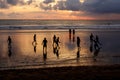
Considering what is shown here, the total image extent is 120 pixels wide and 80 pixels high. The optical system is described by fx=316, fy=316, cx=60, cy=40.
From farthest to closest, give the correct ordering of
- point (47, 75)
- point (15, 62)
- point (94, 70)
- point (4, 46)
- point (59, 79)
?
1. point (4, 46)
2. point (15, 62)
3. point (94, 70)
4. point (47, 75)
5. point (59, 79)

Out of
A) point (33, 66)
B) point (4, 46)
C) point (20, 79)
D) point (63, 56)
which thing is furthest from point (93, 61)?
point (4, 46)

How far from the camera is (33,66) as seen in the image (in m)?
28.9

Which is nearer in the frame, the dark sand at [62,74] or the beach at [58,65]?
the dark sand at [62,74]

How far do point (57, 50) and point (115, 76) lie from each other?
18733 mm

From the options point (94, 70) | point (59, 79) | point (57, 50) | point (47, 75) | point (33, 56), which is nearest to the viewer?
point (59, 79)

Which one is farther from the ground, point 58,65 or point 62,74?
point 62,74

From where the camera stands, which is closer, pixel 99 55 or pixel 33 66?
→ pixel 33 66

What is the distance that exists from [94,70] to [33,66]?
6.33 meters

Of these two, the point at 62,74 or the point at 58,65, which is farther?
the point at 58,65

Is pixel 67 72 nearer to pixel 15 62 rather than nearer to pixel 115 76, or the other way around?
pixel 115 76

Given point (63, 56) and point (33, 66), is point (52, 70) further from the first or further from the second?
point (63, 56)

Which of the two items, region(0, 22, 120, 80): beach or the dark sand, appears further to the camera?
region(0, 22, 120, 80): beach

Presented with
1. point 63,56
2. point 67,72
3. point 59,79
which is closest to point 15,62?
point 63,56

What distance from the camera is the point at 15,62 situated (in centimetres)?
3116
